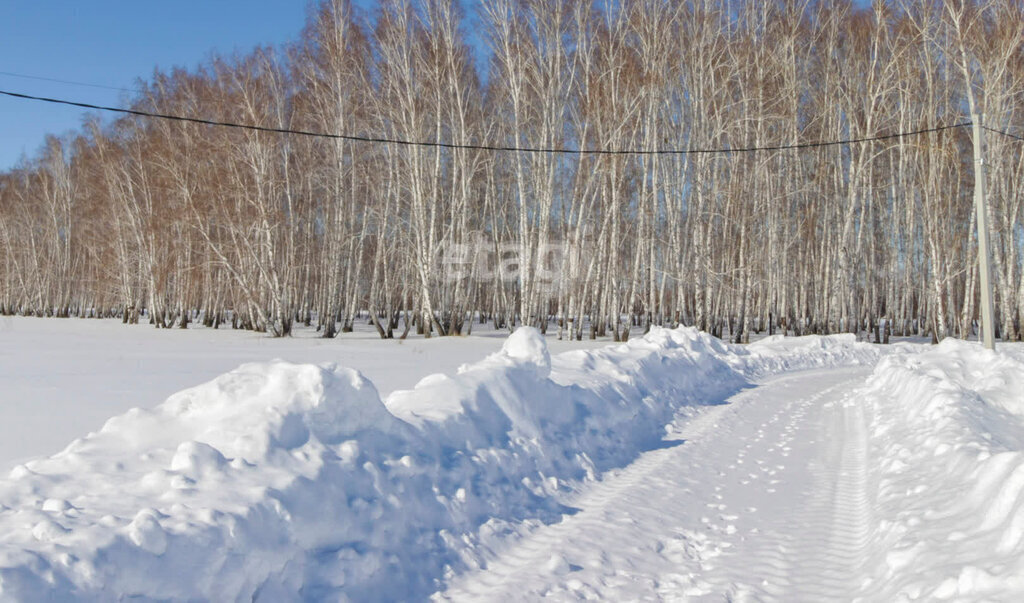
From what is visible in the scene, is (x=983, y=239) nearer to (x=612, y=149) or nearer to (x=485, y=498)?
(x=612, y=149)

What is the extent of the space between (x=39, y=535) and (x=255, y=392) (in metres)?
1.81

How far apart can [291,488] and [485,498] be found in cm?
153

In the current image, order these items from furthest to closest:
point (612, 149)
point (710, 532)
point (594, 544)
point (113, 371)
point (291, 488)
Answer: point (612, 149)
point (113, 371)
point (710, 532)
point (594, 544)
point (291, 488)

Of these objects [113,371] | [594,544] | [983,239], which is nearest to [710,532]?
[594,544]

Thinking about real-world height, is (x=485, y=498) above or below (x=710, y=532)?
above

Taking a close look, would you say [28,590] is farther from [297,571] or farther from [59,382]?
[59,382]

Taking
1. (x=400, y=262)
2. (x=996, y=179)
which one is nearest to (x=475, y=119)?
(x=400, y=262)

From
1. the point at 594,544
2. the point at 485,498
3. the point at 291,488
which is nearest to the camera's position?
the point at 291,488

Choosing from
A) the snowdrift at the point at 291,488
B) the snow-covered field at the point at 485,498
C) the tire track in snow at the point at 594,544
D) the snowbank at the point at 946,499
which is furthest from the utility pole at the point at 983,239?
the tire track in snow at the point at 594,544

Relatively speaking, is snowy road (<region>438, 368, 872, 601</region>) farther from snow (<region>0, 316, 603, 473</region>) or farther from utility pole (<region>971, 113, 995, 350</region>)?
utility pole (<region>971, 113, 995, 350</region>)

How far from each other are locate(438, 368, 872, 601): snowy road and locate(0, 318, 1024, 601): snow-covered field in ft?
0.07

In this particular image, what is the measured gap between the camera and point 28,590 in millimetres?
2408

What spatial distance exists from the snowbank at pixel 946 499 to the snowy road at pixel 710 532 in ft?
0.69

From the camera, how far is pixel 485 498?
4.75 meters
